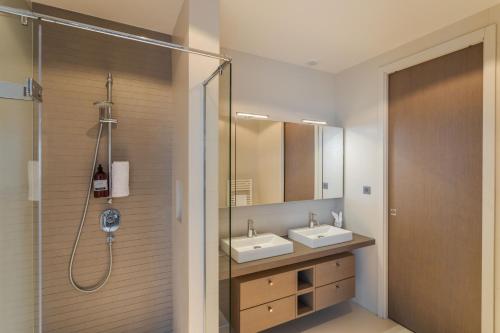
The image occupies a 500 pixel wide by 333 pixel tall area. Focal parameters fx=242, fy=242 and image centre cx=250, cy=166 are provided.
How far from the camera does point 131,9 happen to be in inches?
65.7

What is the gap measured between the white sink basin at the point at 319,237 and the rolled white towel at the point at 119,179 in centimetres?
159

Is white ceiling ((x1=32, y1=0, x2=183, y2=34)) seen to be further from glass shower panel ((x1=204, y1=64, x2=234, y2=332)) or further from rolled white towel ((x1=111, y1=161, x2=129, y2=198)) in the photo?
rolled white towel ((x1=111, y1=161, x2=129, y2=198))

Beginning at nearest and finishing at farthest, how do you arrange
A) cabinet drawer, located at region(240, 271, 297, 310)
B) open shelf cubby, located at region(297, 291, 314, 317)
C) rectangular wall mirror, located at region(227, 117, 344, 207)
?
cabinet drawer, located at region(240, 271, 297, 310) < open shelf cubby, located at region(297, 291, 314, 317) < rectangular wall mirror, located at region(227, 117, 344, 207)

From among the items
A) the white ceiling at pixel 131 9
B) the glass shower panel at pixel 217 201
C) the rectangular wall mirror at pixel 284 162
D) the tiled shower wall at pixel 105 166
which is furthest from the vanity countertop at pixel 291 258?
the white ceiling at pixel 131 9

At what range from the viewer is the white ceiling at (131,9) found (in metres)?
1.60

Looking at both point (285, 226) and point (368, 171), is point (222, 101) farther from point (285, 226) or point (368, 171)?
point (368, 171)

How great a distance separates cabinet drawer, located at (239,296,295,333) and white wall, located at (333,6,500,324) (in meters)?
0.99

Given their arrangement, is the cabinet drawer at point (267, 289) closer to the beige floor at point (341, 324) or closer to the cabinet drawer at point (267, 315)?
the cabinet drawer at point (267, 315)

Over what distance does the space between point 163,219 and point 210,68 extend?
125cm

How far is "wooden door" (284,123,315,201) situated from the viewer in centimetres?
247

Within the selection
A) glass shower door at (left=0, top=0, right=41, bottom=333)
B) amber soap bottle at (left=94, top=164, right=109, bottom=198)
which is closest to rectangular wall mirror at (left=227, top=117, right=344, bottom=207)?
amber soap bottle at (left=94, top=164, right=109, bottom=198)

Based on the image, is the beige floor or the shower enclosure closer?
the shower enclosure

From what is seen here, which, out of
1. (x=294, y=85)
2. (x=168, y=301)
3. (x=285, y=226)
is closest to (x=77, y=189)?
(x=168, y=301)

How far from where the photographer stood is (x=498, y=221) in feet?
5.43
